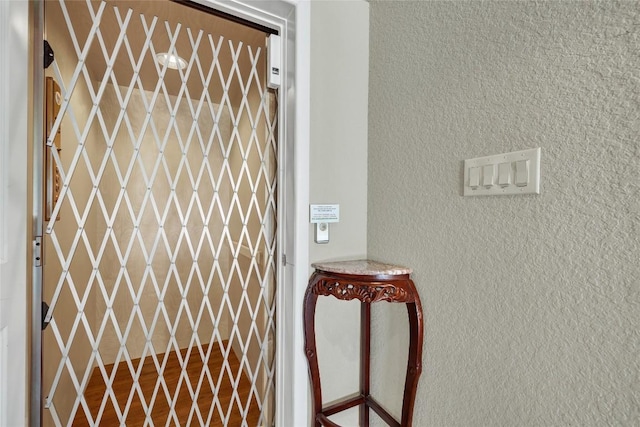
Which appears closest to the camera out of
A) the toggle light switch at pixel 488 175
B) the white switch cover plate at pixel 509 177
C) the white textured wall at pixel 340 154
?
the white switch cover plate at pixel 509 177

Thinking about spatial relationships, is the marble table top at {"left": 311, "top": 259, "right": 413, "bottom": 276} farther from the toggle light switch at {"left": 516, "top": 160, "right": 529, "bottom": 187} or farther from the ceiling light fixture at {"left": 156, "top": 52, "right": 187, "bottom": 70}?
the ceiling light fixture at {"left": 156, "top": 52, "right": 187, "bottom": 70}

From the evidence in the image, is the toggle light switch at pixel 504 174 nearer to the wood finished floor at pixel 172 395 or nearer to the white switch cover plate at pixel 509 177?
the white switch cover plate at pixel 509 177

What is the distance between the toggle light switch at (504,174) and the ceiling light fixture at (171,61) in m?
1.16

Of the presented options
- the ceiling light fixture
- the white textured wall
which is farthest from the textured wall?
the ceiling light fixture

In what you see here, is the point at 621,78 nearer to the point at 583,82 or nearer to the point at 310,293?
the point at 583,82

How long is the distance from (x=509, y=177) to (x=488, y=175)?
63 mm

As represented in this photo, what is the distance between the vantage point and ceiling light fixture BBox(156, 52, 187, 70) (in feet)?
3.98

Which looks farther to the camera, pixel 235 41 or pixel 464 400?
pixel 235 41

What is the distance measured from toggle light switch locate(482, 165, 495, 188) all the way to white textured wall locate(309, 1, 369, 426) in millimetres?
620

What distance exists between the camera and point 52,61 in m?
1.03

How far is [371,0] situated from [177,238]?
1347 millimetres

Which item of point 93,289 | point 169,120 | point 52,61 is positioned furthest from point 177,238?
point 52,61

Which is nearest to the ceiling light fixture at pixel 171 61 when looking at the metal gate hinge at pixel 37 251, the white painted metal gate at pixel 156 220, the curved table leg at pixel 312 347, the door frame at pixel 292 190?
Answer: the white painted metal gate at pixel 156 220

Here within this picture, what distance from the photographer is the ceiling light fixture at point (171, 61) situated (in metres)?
1.21
